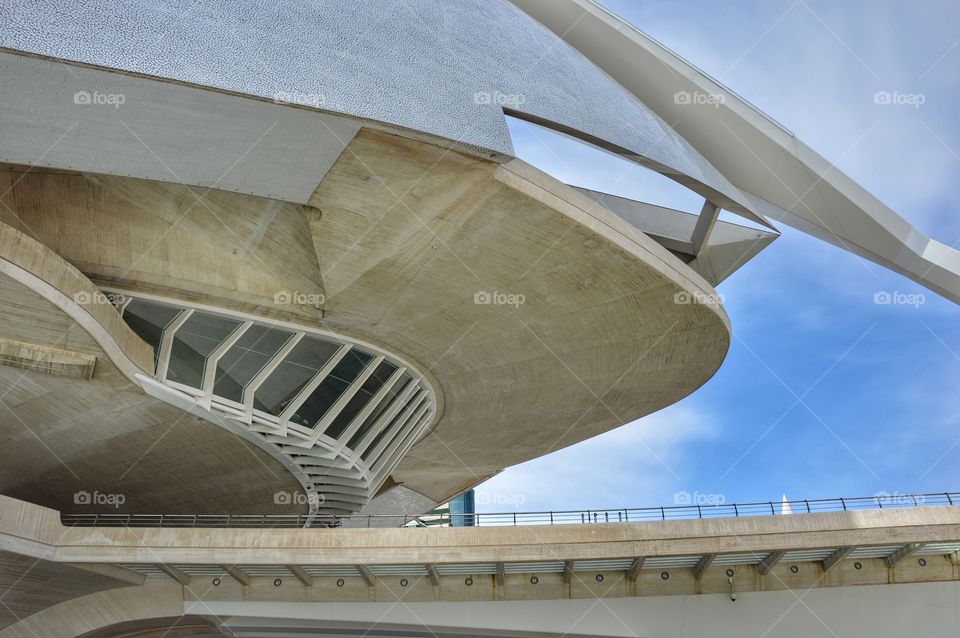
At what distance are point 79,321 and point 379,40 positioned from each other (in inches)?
292

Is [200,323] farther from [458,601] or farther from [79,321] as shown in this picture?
[458,601]

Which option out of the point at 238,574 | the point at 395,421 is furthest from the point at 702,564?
the point at 238,574

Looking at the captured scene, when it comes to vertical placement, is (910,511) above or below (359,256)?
below

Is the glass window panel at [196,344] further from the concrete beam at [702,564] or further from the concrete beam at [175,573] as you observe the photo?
the concrete beam at [702,564]

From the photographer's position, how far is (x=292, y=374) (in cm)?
1888

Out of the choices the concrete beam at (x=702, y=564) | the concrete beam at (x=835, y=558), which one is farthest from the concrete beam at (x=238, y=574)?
the concrete beam at (x=835, y=558)

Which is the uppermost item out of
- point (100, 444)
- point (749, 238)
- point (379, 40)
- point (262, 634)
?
point (749, 238)

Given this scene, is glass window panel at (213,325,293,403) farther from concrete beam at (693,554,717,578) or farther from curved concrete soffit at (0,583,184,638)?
concrete beam at (693,554,717,578)

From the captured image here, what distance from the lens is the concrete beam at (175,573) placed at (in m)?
17.0

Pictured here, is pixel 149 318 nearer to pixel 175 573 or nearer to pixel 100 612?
pixel 175 573

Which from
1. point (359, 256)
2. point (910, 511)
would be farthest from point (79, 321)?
point (910, 511)

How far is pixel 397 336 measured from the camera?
19.7 meters

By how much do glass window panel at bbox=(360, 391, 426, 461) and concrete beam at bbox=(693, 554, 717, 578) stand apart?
893 cm

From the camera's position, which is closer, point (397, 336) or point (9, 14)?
point (9, 14)
